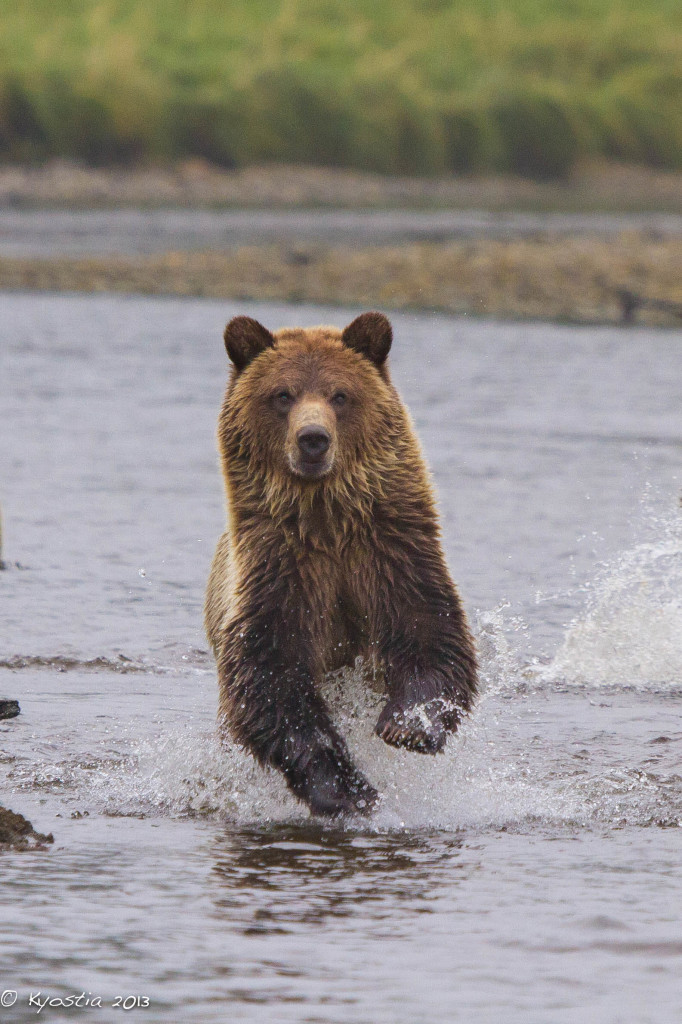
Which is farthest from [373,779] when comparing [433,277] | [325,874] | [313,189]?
[313,189]

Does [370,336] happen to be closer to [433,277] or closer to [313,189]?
[433,277]

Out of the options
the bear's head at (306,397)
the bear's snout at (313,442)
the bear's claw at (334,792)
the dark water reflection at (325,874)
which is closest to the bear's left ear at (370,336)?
the bear's head at (306,397)

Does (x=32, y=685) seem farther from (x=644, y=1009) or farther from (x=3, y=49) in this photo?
→ (x=3, y=49)

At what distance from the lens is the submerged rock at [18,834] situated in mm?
5215

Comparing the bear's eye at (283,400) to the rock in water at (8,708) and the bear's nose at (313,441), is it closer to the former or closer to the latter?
the bear's nose at (313,441)

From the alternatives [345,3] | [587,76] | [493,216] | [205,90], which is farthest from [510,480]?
[345,3]

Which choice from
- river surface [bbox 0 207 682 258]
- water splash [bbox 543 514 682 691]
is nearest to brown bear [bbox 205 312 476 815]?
water splash [bbox 543 514 682 691]

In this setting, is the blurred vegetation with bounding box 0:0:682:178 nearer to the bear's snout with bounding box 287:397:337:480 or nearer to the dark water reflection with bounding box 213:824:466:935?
the bear's snout with bounding box 287:397:337:480

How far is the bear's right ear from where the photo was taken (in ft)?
19.4

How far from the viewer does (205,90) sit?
80.6 m

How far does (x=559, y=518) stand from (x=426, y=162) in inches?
2619

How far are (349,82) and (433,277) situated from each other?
193ft

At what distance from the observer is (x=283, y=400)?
5.78m

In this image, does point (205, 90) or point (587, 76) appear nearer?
point (205, 90)
